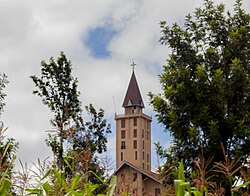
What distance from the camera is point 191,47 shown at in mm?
15078

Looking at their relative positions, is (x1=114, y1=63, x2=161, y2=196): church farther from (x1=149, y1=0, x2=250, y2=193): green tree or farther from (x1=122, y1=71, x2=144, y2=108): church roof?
(x1=149, y1=0, x2=250, y2=193): green tree

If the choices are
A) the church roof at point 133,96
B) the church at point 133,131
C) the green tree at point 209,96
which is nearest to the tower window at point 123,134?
the church at point 133,131

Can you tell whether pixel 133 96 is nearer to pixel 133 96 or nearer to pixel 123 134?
pixel 133 96

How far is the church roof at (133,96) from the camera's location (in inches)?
2980

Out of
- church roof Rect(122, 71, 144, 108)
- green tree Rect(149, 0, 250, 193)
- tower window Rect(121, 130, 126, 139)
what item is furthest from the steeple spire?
green tree Rect(149, 0, 250, 193)

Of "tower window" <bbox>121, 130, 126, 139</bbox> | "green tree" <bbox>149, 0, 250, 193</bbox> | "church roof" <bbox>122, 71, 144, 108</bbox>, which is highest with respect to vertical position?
"church roof" <bbox>122, 71, 144, 108</bbox>

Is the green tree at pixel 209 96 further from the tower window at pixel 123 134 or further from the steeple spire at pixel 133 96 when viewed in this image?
the tower window at pixel 123 134

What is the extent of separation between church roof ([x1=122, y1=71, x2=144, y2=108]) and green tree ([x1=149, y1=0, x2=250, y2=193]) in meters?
59.8

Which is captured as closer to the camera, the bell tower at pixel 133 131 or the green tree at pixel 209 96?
the green tree at pixel 209 96

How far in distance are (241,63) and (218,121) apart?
1.94 metres

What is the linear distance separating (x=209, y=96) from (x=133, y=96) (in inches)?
2506

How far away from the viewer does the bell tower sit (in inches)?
3036

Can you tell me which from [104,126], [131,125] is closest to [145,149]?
[131,125]

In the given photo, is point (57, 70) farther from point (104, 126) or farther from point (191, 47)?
point (191, 47)
